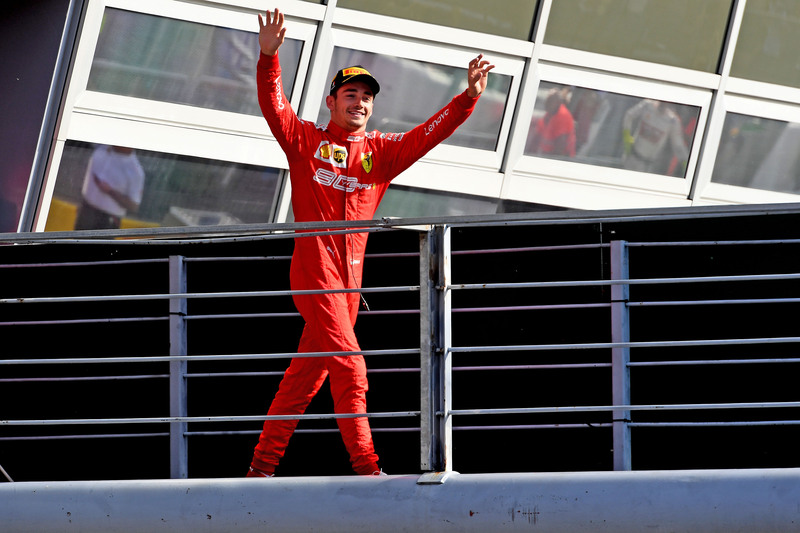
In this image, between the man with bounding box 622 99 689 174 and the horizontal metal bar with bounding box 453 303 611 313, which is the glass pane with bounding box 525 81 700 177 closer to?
the man with bounding box 622 99 689 174

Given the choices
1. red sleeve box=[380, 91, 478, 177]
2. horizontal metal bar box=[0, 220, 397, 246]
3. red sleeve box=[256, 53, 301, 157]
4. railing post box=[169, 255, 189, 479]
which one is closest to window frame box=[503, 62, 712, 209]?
red sleeve box=[380, 91, 478, 177]

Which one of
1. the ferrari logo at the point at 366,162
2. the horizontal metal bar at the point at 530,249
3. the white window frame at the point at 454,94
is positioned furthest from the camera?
the white window frame at the point at 454,94

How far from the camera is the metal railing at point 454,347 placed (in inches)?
142

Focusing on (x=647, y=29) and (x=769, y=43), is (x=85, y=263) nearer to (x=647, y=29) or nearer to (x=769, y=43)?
(x=647, y=29)

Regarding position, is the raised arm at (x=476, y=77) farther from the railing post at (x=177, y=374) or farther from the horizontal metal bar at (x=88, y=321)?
the horizontal metal bar at (x=88, y=321)

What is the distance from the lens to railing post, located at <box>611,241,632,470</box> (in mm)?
4051

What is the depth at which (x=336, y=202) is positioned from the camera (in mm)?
4133

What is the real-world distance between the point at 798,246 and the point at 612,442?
106 cm

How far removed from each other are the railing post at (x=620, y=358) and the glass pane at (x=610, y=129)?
9.60 ft

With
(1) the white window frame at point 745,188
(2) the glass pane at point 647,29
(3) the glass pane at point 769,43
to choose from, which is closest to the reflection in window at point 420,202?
(2) the glass pane at point 647,29

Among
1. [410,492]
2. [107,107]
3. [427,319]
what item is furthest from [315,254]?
[107,107]

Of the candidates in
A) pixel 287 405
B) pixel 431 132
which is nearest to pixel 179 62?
pixel 431 132

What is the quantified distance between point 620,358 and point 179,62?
11.6ft

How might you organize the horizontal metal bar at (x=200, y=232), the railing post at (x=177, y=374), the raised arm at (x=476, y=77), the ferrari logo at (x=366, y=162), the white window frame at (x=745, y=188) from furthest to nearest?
the white window frame at (x=745, y=188)
the railing post at (x=177, y=374)
the ferrari logo at (x=366, y=162)
the raised arm at (x=476, y=77)
the horizontal metal bar at (x=200, y=232)
